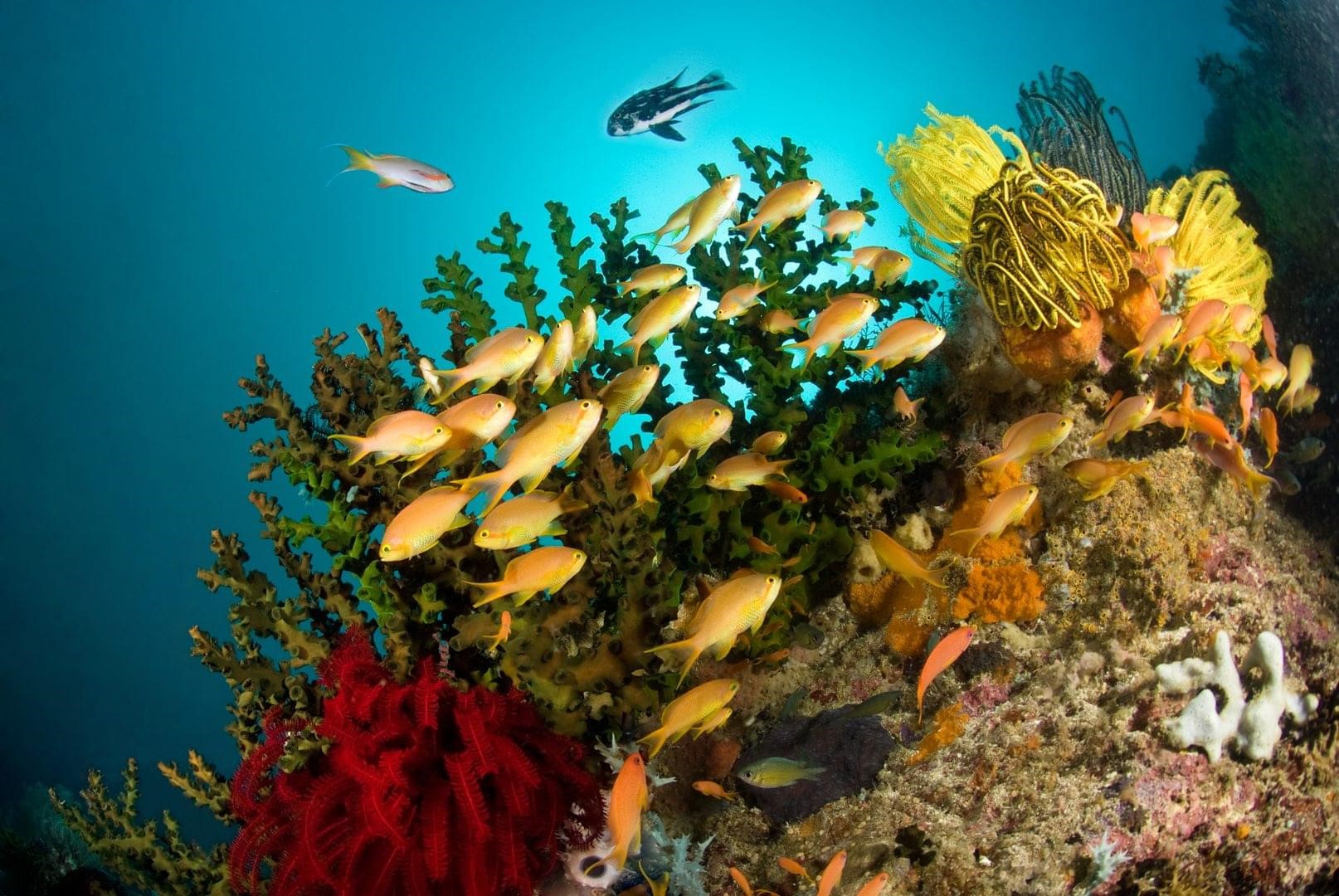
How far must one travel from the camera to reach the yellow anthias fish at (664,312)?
3547 millimetres

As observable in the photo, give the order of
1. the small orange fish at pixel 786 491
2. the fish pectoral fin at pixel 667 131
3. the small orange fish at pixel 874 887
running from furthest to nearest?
the fish pectoral fin at pixel 667 131
the small orange fish at pixel 786 491
the small orange fish at pixel 874 887

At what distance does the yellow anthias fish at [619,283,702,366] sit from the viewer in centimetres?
355

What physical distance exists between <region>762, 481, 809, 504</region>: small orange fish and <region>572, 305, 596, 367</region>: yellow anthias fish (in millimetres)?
1276

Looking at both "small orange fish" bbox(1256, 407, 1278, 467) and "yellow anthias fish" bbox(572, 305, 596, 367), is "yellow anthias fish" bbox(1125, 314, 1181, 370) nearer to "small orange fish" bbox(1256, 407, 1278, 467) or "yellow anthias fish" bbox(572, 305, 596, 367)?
"small orange fish" bbox(1256, 407, 1278, 467)

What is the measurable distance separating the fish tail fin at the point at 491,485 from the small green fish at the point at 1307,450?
5.22 metres

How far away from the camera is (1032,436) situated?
3408mm

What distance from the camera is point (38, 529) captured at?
36.8 meters

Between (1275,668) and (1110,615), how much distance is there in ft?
2.30

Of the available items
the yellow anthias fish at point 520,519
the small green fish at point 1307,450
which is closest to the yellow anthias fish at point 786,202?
the yellow anthias fish at point 520,519

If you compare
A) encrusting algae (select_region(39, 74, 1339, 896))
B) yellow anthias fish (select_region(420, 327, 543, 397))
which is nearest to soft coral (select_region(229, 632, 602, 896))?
encrusting algae (select_region(39, 74, 1339, 896))

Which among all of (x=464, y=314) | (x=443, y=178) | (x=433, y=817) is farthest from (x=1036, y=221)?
(x=433, y=817)

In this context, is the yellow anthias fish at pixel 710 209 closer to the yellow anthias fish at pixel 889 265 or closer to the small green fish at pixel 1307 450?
the yellow anthias fish at pixel 889 265

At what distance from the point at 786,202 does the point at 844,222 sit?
562mm

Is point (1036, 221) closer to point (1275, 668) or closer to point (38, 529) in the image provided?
point (1275, 668)
